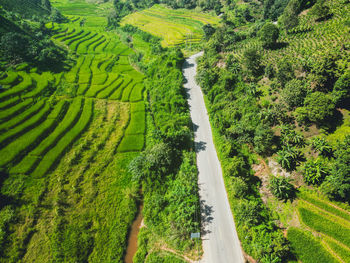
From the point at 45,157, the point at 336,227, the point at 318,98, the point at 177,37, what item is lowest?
the point at 45,157

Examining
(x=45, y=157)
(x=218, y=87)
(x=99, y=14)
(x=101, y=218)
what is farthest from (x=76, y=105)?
(x=99, y=14)

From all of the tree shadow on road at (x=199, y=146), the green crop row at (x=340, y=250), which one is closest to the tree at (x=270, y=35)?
the tree shadow on road at (x=199, y=146)

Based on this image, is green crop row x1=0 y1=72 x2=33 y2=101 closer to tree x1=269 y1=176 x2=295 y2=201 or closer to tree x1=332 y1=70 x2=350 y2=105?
tree x1=269 y1=176 x2=295 y2=201

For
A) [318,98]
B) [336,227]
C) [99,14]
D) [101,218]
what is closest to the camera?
[336,227]

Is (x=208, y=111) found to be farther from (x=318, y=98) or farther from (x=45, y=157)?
(x=45, y=157)

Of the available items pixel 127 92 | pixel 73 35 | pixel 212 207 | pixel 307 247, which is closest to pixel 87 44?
pixel 73 35

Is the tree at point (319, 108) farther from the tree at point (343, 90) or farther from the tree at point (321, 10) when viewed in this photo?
the tree at point (321, 10)

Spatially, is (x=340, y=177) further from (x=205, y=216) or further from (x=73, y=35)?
(x=73, y=35)
